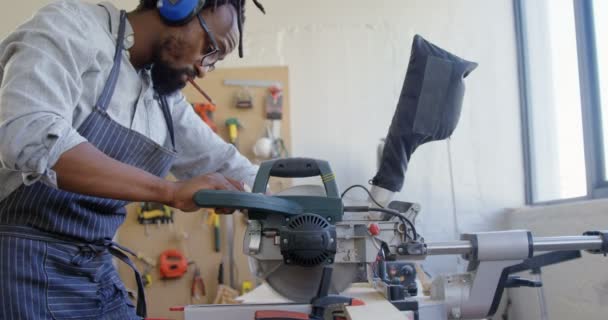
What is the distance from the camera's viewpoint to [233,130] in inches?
108

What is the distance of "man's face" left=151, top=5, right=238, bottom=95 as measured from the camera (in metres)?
1.07

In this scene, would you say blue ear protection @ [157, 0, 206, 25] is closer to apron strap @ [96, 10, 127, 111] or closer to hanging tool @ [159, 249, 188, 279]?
apron strap @ [96, 10, 127, 111]

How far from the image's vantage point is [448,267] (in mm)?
2670

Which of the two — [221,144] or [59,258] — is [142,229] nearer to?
[221,144]

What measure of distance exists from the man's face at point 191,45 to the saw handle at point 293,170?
1.02ft

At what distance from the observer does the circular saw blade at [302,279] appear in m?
0.95

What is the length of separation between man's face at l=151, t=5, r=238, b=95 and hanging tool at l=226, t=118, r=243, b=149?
5.18 feet

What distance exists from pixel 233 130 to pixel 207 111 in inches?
7.5

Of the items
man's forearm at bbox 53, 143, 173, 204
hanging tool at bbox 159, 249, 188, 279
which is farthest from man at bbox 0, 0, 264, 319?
hanging tool at bbox 159, 249, 188, 279

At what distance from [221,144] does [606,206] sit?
1.37 meters

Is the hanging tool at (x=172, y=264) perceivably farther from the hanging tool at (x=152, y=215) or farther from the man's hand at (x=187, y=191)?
the man's hand at (x=187, y=191)

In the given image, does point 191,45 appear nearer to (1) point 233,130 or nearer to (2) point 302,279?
(2) point 302,279

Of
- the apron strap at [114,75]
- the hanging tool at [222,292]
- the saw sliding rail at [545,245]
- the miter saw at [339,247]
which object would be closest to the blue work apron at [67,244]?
the apron strap at [114,75]

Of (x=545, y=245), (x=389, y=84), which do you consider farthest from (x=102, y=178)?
(x=389, y=84)
